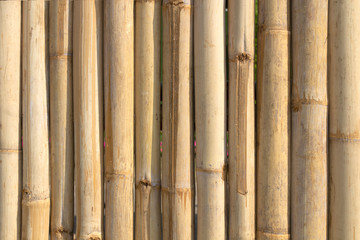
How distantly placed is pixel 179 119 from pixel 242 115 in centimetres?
25

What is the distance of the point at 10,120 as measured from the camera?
1.41 meters

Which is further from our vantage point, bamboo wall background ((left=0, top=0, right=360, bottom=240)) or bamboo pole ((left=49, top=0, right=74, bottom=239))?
bamboo pole ((left=49, top=0, right=74, bottom=239))

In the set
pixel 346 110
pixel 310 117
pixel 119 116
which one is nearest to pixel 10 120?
pixel 119 116

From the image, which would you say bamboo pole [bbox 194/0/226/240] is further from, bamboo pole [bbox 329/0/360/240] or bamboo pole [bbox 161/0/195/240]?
bamboo pole [bbox 329/0/360/240]

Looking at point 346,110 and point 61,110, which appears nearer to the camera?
point 346,110

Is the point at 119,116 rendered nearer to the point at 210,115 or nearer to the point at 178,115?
the point at 178,115

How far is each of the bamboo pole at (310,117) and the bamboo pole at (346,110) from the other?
42 mm

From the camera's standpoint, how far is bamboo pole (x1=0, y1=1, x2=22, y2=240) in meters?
1.39

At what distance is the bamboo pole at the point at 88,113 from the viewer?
137 cm

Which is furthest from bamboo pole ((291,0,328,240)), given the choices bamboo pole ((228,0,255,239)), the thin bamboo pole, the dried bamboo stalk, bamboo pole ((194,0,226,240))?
the thin bamboo pole

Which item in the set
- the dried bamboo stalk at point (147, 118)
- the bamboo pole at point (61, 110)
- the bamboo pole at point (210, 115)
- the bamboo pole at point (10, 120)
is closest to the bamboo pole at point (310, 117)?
the bamboo pole at point (210, 115)

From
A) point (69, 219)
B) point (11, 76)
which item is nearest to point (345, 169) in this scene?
point (69, 219)

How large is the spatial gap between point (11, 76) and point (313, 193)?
133 centimetres

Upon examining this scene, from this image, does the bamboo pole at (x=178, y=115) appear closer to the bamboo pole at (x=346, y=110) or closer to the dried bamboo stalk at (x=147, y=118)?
the dried bamboo stalk at (x=147, y=118)
